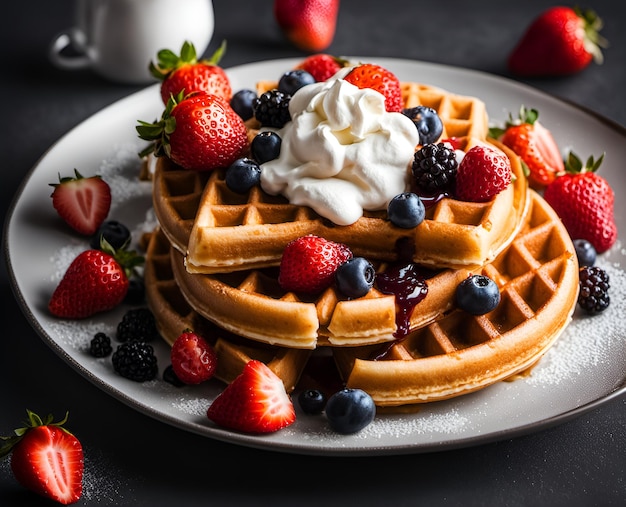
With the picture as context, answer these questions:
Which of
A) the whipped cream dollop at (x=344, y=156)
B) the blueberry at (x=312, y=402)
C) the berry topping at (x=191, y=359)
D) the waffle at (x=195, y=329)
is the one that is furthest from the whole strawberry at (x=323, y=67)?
the blueberry at (x=312, y=402)

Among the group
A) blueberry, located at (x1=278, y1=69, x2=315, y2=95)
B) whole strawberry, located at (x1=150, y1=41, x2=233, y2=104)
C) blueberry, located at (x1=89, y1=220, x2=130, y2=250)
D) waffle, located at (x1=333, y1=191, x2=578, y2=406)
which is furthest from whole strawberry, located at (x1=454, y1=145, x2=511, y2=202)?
blueberry, located at (x1=89, y1=220, x2=130, y2=250)

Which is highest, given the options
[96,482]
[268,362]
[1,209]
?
[268,362]

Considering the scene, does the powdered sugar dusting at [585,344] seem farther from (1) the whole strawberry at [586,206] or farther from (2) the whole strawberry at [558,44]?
(2) the whole strawberry at [558,44]

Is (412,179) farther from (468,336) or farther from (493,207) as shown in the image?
(468,336)

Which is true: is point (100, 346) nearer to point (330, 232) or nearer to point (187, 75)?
point (330, 232)

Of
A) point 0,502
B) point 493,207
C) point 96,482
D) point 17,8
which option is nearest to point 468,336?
point 493,207
